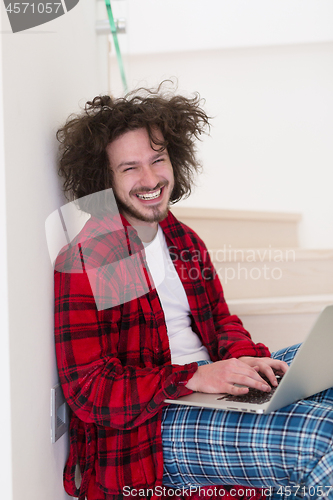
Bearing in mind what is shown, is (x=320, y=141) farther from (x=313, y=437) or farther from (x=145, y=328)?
(x=313, y=437)

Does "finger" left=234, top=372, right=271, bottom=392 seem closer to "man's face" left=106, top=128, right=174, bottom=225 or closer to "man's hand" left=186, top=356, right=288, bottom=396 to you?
"man's hand" left=186, top=356, right=288, bottom=396

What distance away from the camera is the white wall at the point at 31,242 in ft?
2.41

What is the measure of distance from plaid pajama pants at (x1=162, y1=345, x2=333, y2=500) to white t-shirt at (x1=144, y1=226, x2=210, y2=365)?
0.27 meters

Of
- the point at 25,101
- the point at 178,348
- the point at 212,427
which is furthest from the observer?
the point at 178,348

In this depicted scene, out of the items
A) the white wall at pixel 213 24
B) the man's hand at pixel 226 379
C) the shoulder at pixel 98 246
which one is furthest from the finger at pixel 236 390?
the white wall at pixel 213 24

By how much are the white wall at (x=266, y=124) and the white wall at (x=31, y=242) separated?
2.07 m

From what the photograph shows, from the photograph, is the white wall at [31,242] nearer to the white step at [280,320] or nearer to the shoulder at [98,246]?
the shoulder at [98,246]

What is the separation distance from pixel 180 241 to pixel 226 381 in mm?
569

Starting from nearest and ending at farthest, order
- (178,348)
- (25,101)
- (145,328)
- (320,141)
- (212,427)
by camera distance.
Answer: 1. (25,101)
2. (212,427)
3. (145,328)
4. (178,348)
5. (320,141)

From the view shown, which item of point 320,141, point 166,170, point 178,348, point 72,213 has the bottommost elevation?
point 178,348

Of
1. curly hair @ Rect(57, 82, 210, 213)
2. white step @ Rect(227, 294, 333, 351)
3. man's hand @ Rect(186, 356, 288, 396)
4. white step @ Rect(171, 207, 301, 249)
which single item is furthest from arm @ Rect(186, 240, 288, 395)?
white step @ Rect(171, 207, 301, 249)

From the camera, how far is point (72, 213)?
4.18 ft

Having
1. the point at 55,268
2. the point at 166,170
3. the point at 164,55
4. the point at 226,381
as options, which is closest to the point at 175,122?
the point at 166,170

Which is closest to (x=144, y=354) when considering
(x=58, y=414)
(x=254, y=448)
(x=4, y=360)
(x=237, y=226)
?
(x=58, y=414)
